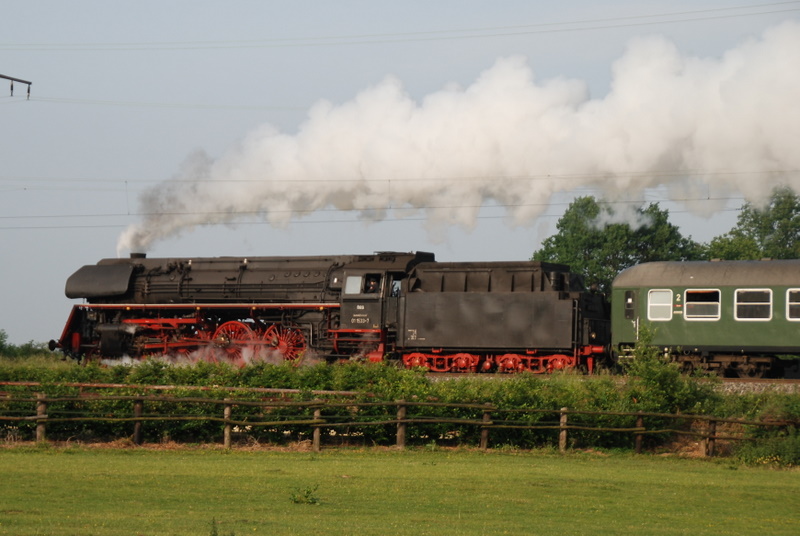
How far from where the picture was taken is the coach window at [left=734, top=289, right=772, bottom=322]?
26500 mm

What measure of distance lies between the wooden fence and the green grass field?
2.00 ft

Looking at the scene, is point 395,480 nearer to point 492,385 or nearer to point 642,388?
point 492,385

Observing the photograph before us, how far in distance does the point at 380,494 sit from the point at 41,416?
8.42 metres

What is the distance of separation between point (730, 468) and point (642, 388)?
2978mm

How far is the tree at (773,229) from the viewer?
8181 centimetres

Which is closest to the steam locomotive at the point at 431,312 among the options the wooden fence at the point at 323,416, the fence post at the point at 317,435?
the wooden fence at the point at 323,416

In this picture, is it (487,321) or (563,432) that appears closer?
(563,432)

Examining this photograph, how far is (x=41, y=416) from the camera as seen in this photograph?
766 inches

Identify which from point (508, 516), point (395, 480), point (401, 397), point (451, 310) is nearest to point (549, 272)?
point (451, 310)

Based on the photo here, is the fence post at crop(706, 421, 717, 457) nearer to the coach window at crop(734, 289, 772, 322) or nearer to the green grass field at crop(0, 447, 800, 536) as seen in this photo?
the green grass field at crop(0, 447, 800, 536)

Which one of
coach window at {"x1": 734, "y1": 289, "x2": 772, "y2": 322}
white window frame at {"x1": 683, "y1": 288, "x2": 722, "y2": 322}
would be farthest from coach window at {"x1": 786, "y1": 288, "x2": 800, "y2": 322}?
white window frame at {"x1": 683, "y1": 288, "x2": 722, "y2": 322}

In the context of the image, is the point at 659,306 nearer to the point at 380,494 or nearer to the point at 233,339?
the point at 233,339

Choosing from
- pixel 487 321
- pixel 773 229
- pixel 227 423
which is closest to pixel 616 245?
pixel 773 229

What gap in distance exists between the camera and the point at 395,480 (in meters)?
15.7
